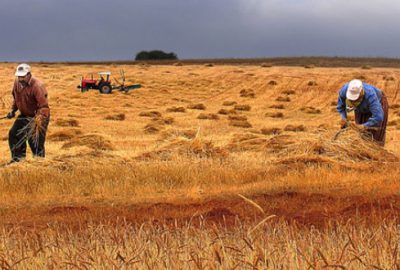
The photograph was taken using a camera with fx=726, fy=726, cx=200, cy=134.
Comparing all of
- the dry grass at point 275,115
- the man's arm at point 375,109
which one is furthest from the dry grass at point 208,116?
the man's arm at point 375,109

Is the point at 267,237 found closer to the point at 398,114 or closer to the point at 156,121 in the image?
the point at 156,121

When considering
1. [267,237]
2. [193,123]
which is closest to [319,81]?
[193,123]

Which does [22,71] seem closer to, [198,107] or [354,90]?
[354,90]

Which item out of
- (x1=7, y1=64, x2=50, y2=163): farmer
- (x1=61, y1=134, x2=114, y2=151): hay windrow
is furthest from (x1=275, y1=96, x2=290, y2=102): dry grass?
(x1=7, y1=64, x2=50, y2=163): farmer

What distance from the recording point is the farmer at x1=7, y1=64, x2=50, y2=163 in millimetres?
11953

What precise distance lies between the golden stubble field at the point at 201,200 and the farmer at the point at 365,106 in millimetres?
295

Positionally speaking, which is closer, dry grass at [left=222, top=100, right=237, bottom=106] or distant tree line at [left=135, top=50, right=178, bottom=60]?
dry grass at [left=222, top=100, right=237, bottom=106]

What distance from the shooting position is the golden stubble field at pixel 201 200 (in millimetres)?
5254

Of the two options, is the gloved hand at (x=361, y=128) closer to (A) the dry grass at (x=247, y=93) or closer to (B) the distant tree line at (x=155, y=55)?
(A) the dry grass at (x=247, y=93)

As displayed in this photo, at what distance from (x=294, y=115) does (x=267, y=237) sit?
20.5 meters

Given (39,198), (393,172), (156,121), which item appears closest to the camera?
(39,198)

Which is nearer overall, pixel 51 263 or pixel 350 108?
pixel 51 263

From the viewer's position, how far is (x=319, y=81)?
34625 mm

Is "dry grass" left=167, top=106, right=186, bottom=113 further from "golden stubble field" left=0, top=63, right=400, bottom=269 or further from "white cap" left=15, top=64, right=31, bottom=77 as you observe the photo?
"white cap" left=15, top=64, right=31, bottom=77
